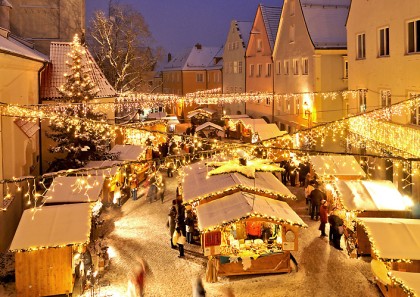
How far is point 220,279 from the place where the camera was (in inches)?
543

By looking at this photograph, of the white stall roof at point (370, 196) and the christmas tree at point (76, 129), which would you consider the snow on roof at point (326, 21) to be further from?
the white stall roof at point (370, 196)

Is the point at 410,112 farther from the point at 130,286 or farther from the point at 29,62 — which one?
the point at 29,62

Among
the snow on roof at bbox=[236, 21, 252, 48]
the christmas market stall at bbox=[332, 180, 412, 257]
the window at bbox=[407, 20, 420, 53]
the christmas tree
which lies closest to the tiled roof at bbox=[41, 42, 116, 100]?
the christmas tree

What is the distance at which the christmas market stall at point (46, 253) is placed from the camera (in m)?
12.2

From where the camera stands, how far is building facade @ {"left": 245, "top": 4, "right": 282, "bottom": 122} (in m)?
39.3

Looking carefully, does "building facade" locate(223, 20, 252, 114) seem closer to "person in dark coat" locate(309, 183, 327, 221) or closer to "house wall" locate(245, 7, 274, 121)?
"house wall" locate(245, 7, 274, 121)

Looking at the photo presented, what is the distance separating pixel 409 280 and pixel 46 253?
8941 mm

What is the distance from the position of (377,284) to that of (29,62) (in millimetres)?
16532

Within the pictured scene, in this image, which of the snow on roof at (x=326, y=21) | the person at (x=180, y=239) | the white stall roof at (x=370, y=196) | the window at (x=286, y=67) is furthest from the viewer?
the window at (x=286, y=67)

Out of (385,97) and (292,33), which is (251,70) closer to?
(292,33)

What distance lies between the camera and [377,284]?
41.6 ft

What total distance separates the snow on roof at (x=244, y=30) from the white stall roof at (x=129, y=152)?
24.1 m

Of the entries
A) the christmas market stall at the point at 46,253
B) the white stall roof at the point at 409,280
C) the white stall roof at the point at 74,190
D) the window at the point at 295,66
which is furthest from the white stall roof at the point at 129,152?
the white stall roof at the point at 409,280

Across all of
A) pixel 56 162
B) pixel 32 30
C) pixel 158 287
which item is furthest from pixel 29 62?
pixel 158 287
